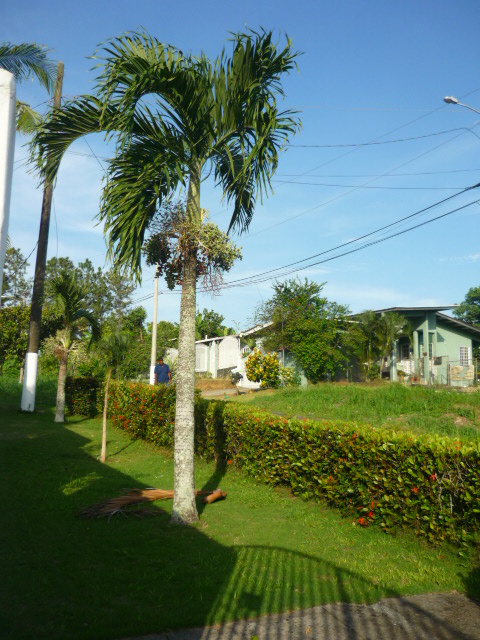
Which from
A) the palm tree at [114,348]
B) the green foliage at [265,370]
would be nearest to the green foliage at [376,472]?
the palm tree at [114,348]

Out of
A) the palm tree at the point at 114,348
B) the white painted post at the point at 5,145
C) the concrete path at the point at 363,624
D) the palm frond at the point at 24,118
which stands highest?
the palm frond at the point at 24,118

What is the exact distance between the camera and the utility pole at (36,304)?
1800 cm

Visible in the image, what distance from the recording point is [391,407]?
17797 mm

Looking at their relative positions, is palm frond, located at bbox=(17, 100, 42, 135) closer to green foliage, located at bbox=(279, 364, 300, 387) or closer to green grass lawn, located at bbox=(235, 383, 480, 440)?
green grass lawn, located at bbox=(235, 383, 480, 440)

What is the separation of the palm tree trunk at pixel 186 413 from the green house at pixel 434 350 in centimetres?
2237

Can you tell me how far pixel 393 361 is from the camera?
30297 millimetres

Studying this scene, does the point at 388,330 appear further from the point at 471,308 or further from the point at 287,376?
the point at 471,308

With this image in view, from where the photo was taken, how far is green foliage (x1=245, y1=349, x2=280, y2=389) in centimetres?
2777

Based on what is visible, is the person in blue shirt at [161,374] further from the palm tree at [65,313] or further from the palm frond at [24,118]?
the palm frond at [24,118]

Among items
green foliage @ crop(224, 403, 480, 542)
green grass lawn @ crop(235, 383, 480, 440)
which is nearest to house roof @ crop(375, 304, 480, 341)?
green grass lawn @ crop(235, 383, 480, 440)

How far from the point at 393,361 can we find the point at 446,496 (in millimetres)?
25082

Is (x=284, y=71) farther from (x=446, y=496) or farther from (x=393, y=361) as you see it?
(x=393, y=361)

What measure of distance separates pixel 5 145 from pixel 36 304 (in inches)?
600

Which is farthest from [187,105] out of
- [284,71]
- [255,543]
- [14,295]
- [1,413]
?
[14,295]
